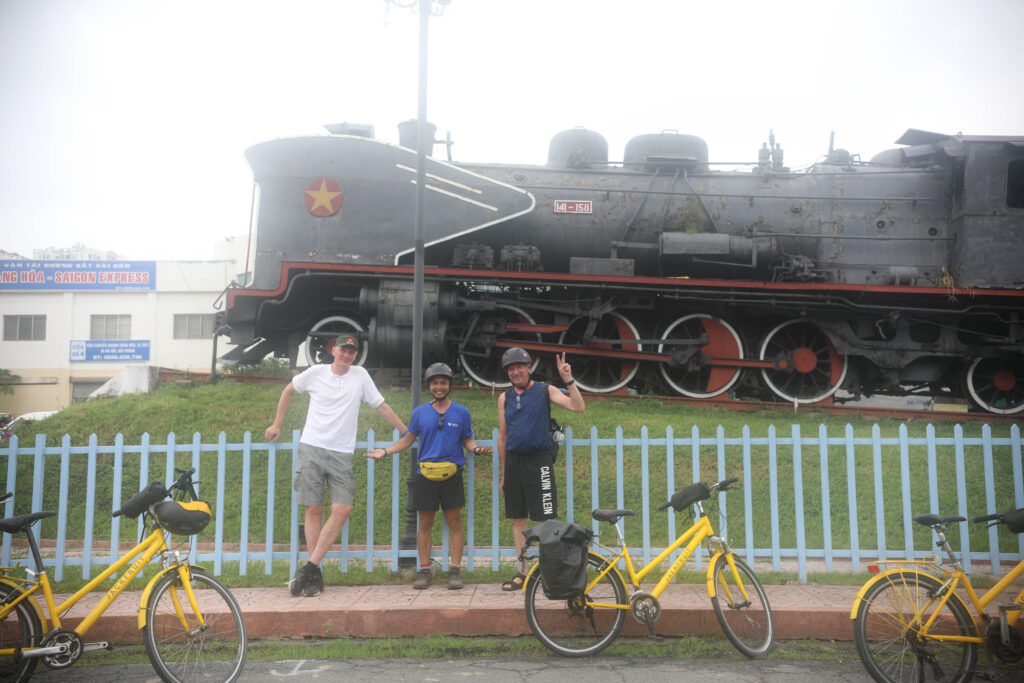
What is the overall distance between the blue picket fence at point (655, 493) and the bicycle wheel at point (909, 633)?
138cm

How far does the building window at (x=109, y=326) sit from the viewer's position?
2931cm

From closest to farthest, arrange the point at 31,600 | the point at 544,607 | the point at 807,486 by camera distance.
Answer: the point at 31,600, the point at 544,607, the point at 807,486

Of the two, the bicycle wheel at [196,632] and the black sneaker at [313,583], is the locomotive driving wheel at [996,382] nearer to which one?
the black sneaker at [313,583]

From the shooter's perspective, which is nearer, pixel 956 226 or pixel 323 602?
pixel 323 602

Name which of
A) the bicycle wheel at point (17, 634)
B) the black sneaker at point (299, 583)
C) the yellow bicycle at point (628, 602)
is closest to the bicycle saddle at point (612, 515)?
the yellow bicycle at point (628, 602)

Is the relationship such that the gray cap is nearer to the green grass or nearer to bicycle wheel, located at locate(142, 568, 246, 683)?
the green grass

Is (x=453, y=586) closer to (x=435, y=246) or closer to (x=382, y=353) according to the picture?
(x=382, y=353)

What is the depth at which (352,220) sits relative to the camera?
975 cm

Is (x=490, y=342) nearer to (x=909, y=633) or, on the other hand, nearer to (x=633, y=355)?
(x=633, y=355)

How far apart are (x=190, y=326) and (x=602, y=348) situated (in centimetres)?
2429

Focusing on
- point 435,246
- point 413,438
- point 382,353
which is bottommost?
point 413,438

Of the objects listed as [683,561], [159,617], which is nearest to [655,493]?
[683,561]

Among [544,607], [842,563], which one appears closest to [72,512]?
[544,607]

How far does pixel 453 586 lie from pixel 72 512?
4298 mm
